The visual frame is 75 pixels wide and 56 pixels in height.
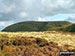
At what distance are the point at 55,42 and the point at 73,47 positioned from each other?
5989 millimetres

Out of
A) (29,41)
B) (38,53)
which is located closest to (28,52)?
(38,53)

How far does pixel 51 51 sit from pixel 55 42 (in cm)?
833

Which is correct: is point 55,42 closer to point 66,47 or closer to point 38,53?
point 66,47

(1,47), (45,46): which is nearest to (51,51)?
(45,46)

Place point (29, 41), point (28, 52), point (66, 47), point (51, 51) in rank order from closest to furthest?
1. point (28, 52)
2. point (51, 51)
3. point (66, 47)
4. point (29, 41)

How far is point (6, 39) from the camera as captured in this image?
188 ft

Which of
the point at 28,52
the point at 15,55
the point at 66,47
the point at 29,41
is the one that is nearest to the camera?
the point at 15,55

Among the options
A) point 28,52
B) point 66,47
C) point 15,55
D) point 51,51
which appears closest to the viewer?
point 15,55

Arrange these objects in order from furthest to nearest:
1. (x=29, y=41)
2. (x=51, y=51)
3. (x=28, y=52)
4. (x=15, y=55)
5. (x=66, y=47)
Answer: (x=29, y=41), (x=66, y=47), (x=51, y=51), (x=28, y=52), (x=15, y=55)

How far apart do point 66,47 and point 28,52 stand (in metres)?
11.8

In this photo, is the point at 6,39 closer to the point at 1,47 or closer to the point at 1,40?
the point at 1,40

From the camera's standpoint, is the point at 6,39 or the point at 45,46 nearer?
the point at 45,46

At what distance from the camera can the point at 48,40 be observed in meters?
60.6

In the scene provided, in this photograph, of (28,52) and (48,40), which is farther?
(48,40)
